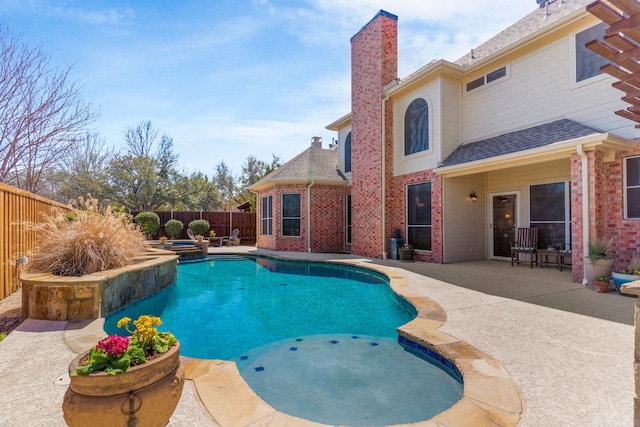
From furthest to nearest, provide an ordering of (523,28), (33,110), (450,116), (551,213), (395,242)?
1. (395,242)
2. (450,116)
3. (523,28)
4. (551,213)
5. (33,110)

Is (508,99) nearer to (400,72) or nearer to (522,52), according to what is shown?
(522,52)

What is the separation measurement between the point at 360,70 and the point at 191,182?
1760 cm

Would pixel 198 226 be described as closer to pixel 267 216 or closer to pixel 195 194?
pixel 267 216

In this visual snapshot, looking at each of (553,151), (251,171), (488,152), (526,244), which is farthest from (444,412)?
(251,171)

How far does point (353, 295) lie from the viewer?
643cm

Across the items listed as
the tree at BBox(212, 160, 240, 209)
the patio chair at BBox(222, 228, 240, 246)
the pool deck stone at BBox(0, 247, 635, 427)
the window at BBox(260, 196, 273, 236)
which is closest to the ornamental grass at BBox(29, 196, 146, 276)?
the pool deck stone at BBox(0, 247, 635, 427)

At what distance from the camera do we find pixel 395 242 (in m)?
10.3

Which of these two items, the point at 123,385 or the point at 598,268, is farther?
the point at 598,268

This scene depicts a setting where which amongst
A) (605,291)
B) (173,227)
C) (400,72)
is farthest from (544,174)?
(173,227)

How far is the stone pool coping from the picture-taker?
6.53 feet

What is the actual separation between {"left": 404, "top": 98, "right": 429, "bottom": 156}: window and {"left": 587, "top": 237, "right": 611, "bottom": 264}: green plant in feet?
16.0

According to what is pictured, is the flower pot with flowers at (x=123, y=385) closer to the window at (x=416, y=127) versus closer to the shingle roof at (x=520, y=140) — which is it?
the shingle roof at (x=520, y=140)

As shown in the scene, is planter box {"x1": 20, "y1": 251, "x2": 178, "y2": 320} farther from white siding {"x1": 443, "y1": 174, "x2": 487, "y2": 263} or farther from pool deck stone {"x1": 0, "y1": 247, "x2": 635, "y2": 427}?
white siding {"x1": 443, "y1": 174, "x2": 487, "y2": 263}

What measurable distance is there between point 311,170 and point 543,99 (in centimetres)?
829
